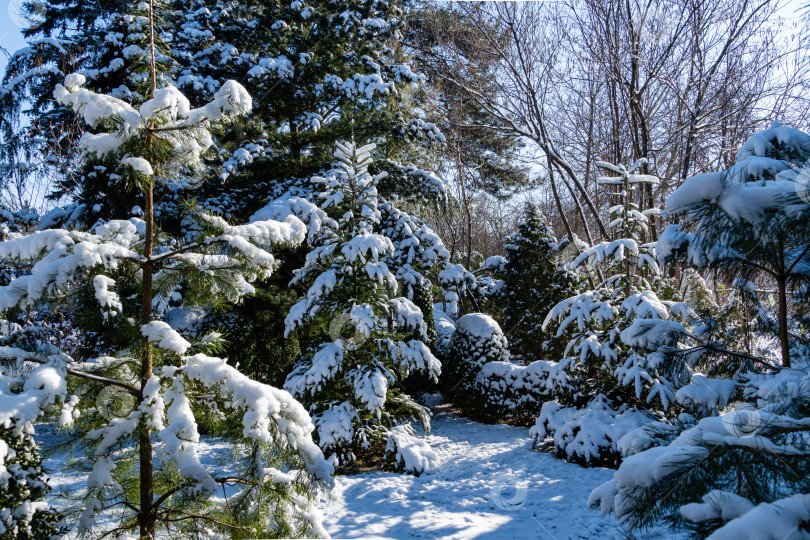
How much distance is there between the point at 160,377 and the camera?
7.90ft

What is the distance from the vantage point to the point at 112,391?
257cm

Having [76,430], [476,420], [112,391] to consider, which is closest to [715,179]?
[112,391]

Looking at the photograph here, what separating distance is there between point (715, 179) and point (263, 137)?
8716mm

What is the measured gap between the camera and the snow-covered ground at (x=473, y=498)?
12.8 feet

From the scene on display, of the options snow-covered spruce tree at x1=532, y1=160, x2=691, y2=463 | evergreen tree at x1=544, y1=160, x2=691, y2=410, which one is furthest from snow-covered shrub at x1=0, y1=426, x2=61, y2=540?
snow-covered spruce tree at x1=532, y1=160, x2=691, y2=463

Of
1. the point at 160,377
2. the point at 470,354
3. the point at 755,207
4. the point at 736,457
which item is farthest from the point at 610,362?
the point at 160,377

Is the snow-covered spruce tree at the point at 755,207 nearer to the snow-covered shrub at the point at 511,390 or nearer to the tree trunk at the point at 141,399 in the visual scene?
the tree trunk at the point at 141,399

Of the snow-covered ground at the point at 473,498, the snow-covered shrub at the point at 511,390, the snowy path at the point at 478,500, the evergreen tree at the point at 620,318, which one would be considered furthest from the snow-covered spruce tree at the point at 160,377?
the snow-covered shrub at the point at 511,390

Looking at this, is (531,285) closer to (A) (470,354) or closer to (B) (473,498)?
(A) (470,354)

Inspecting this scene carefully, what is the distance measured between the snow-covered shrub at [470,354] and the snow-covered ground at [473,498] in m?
1.57

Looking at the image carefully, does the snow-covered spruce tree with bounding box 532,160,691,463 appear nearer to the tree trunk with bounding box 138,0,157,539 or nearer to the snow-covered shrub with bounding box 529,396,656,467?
the snow-covered shrub with bounding box 529,396,656,467

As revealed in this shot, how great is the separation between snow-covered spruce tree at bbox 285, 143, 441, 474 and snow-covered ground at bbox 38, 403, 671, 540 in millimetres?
405

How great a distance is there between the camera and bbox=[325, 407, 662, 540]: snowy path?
12.9 ft

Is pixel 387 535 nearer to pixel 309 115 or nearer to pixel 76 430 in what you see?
pixel 76 430
